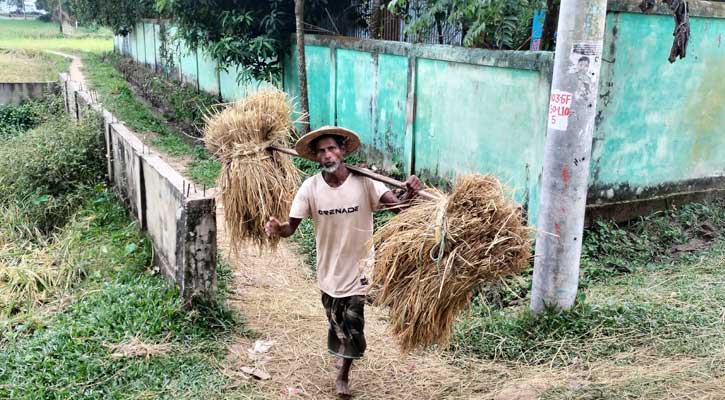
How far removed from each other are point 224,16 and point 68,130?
319cm

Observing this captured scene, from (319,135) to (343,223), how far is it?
491 millimetres

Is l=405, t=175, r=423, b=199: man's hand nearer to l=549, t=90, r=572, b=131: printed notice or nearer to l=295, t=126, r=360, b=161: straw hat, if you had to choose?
l=295, t=126, r=360, b=161: straw hat

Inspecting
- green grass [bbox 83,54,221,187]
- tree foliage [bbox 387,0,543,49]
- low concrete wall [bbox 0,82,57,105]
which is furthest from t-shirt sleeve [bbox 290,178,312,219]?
low concrete wall [bbox 0,82,57,105]

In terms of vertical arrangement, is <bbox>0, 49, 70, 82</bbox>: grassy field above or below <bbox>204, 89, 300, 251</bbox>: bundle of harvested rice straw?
below

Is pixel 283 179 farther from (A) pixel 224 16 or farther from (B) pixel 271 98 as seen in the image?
(A) pixel 224 16

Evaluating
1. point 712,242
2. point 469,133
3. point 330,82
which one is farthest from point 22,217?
→ point 712,242

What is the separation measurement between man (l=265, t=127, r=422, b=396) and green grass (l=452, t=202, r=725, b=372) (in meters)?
0.78

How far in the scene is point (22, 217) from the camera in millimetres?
7570

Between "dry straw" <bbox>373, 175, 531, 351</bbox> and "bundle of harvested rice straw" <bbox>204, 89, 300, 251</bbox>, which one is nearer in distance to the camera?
"dry straw" <bbox>373, 175, 531, 351</bbox>

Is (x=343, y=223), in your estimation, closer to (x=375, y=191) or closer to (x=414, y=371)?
(x=375, y=191)

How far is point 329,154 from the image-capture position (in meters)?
3.54

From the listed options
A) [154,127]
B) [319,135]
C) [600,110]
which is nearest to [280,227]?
[319,135]

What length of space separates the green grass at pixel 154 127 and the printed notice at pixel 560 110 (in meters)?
2.61

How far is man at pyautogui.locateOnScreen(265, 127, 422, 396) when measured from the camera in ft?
11.6
